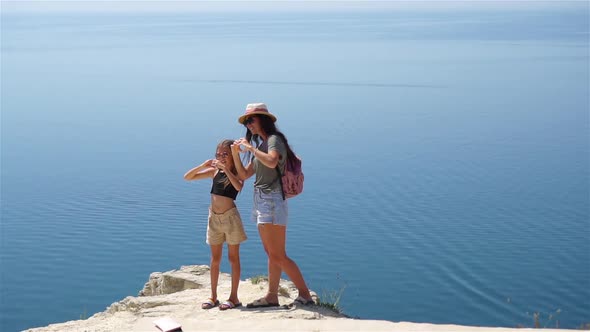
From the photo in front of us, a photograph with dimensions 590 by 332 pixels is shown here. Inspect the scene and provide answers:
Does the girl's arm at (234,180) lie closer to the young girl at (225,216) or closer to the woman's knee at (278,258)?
the young girl at (225,216)

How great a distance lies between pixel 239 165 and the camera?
7.99m

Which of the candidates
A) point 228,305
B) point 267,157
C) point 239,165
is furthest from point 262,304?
point 267,157

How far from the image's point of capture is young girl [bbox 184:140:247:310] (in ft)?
26.4

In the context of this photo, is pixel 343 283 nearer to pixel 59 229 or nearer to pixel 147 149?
pixel 59 229

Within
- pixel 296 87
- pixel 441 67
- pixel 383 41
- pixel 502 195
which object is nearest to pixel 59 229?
pixel 502 195

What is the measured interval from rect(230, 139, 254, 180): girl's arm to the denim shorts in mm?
233

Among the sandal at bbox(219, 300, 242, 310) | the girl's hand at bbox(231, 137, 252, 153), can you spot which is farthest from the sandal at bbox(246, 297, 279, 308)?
the girl's hand at bbox(231, 137, 252, 153)

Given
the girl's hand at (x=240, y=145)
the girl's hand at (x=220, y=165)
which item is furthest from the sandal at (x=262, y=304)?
the girl's hand at (x=240, y=145)

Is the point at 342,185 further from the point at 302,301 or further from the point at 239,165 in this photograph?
the point at 239,165

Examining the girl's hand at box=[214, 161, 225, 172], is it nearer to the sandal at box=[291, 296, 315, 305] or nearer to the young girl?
the young girl

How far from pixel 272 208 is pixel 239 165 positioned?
1.57 ft

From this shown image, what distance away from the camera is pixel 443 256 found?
15430 mm

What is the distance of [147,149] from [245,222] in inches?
333

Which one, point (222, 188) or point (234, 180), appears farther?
point (222, 188)
